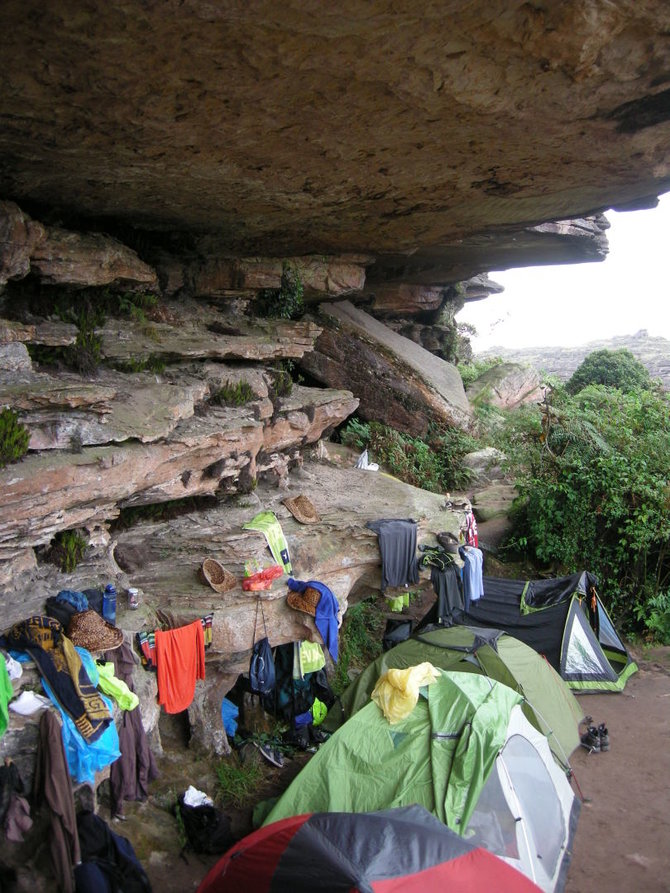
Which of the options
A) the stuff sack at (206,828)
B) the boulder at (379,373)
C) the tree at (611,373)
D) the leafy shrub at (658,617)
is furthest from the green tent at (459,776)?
the tree at (611,373)

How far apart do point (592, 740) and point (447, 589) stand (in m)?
3.06

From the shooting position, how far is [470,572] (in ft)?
33.5

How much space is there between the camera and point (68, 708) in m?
5.40

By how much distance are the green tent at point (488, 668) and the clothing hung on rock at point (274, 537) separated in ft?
6.91

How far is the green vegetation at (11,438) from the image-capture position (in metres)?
6.16

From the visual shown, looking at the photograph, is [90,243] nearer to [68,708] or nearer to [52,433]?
[52,433]

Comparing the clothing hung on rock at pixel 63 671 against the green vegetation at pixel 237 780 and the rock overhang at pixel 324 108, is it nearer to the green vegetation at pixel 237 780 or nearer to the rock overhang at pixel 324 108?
the green vegetation at pixel 237 780

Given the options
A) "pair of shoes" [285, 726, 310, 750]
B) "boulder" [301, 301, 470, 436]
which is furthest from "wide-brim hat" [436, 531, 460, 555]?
"boulder" [301, 301, 470, 436]

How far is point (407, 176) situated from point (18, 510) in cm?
588

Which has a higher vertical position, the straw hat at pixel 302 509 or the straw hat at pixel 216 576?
the straw hat at pixel 302 509

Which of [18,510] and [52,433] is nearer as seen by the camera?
[18,510]

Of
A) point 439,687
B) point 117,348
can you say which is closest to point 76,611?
point 117,348

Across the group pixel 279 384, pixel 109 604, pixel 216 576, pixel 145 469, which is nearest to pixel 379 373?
pixel 279 384

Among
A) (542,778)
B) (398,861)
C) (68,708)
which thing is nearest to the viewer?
(398,861)
